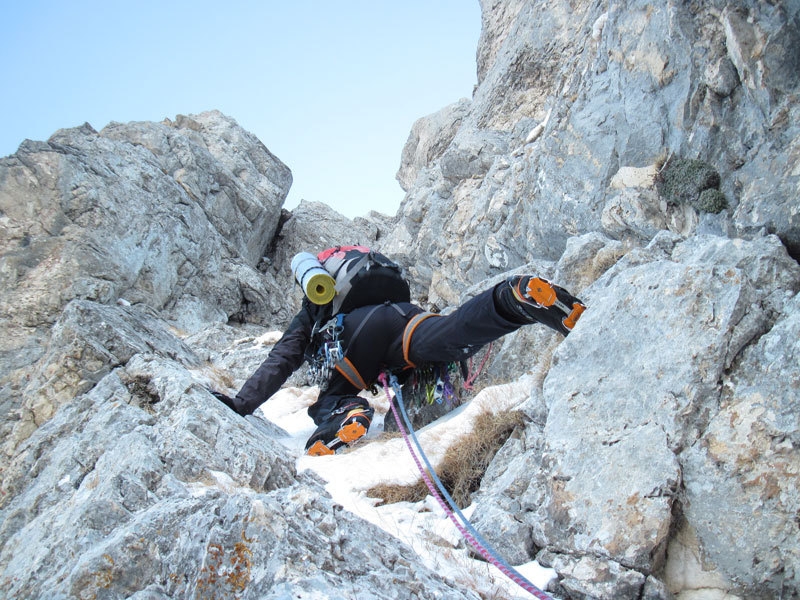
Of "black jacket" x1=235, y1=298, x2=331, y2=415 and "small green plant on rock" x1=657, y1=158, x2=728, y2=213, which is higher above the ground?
"black jacket" x1=235, y1=298, x2=331, y2=415

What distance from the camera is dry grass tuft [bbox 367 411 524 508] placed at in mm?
4848

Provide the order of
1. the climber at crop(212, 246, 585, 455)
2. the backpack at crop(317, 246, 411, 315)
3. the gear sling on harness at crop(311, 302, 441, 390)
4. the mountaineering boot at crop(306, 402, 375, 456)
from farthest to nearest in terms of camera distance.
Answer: the backpack at crop(317, 246, 411, 315) → the gear sling on harness at crop(311, 302, 441, 390) → the mountaineering boot at crop(306, 402, 375, 456) → the climber at crop(212, 246, 585, 455)

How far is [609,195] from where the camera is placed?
8609mm

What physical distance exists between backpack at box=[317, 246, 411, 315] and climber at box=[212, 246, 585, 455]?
1 centimetres

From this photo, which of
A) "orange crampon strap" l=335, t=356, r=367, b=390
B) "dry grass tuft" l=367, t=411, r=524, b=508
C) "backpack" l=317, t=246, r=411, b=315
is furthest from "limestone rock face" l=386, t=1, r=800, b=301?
"orange crampon strap" l=335, t=356, r=367, b=390

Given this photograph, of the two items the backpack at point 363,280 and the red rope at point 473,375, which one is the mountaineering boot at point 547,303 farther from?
the backpack at point 363,280

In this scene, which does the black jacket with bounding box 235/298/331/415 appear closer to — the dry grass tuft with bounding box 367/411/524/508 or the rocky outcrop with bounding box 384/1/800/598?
the dry grass tuft with bounding box 367/411/524/508

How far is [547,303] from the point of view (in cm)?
518

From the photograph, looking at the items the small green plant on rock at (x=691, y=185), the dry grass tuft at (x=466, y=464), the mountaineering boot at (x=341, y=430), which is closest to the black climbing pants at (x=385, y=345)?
the mountaineering boot at (x=341, y=430)

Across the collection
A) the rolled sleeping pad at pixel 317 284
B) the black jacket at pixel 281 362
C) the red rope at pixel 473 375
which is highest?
the rolled sleeping pad at pixel 317 284

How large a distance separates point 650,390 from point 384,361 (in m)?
4.22

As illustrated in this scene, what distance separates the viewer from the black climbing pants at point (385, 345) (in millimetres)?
6582

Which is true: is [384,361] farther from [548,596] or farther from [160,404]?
[548,596]

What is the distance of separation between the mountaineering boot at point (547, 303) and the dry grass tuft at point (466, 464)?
0.98 m
